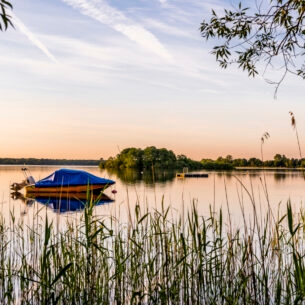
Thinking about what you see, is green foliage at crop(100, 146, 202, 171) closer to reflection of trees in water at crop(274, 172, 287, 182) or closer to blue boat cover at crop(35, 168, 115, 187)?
reflection of trees in water at crop(274, 172, 287, 182)

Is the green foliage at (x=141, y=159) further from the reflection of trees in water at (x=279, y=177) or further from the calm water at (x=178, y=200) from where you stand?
the calm water at (x=178, y=200)

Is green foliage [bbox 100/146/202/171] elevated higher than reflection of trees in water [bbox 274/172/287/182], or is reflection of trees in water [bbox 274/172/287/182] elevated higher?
green foliage [bbox 100/146/202/171]

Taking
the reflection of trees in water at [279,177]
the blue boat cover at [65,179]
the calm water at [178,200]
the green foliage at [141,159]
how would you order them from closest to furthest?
the calm water at [178,200], the blue boat cover at [65,179], the reflection of trees in water at [279,177], the green foliage at [141,159]

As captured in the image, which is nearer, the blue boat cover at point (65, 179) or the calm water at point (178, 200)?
the calm water at point (178, 200)

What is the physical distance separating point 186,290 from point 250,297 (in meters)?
0.77

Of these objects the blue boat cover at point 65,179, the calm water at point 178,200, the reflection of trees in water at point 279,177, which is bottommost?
the reflection of trees in water at point 279,177

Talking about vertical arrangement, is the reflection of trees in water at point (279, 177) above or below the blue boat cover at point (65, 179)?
below

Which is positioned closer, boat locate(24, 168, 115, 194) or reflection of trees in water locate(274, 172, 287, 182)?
boat locate(24, 168, 115, 194)

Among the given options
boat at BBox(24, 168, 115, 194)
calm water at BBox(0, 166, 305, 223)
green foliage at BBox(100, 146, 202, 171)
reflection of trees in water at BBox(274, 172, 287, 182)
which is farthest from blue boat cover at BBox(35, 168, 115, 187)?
green foliage at BBox(100, 146, 202, 171)

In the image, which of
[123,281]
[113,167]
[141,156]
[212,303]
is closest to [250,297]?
[212,303]

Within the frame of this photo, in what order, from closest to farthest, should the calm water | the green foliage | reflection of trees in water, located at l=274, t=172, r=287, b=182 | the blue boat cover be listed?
the calm water → the blue boat cover → reflection of trees in water, located at l=274, t=172, r=287, b=182 → the green foliage

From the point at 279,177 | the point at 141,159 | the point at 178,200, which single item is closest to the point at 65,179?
the point at 178,200

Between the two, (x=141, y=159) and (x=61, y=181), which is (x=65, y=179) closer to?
(x=61, y=181)

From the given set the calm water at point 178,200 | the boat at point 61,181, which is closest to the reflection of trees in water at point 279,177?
the calm water at point 178,200
